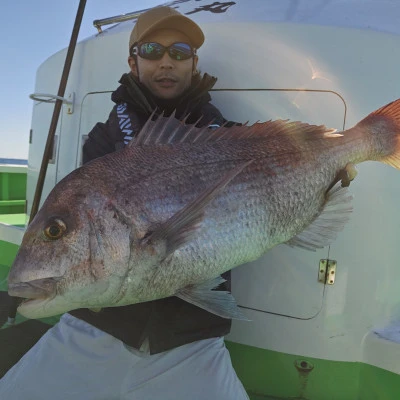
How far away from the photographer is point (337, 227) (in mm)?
1660

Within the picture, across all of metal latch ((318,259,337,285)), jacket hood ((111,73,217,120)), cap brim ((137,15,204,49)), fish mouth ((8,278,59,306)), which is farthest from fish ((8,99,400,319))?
cap brim ((137,15,204,49))

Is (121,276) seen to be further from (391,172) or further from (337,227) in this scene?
(391,172)

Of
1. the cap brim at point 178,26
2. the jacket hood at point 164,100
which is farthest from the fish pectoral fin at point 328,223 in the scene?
the cap brim at point 178,26

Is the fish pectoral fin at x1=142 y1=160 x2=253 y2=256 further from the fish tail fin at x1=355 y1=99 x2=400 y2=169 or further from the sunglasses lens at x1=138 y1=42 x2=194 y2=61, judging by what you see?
the sunglasses lens at x1=138 y1=42 x2=194 y2=61

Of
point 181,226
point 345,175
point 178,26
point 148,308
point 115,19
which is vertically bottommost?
point 148,308

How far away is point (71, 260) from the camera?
1.24 meters

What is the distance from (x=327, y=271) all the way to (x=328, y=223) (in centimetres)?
52

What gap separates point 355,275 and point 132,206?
1.34m

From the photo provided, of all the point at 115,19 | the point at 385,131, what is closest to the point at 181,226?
the point at 385,131

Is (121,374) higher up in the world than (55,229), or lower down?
lower down

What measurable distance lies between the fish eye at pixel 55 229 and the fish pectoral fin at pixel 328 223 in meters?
0.91

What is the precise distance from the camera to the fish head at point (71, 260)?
1.22 metres

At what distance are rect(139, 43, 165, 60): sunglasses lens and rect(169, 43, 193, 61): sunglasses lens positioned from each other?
56mm

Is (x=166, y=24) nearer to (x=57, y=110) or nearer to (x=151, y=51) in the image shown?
(x=151, y=51)
